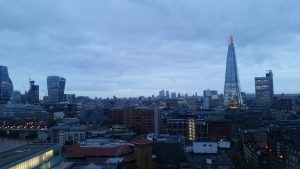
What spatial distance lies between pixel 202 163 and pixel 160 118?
21.3 metres

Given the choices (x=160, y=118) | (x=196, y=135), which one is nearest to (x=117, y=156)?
(x=196, y=135)

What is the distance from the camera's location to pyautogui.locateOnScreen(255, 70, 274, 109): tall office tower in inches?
2880

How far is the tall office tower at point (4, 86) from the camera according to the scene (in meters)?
76.9

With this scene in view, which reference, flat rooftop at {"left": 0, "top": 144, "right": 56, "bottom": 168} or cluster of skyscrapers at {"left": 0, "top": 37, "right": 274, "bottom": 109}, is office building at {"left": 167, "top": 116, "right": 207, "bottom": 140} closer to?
flat rooftop at {"left": 0, "top": 144, "right": 56, "bottom": 168}

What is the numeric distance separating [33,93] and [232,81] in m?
46.2

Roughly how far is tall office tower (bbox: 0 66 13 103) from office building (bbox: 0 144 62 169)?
6387 centimetres

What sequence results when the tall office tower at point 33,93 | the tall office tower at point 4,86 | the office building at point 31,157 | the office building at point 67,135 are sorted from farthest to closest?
the tall office tower at point 33,93
the tall office tower at point 4,86
the office building at point 67,135
the office building at point 31,157

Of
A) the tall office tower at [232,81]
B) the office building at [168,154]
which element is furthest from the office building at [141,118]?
the tall office tower at [232,81]

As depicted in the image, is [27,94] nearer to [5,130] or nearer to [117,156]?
[5,130]

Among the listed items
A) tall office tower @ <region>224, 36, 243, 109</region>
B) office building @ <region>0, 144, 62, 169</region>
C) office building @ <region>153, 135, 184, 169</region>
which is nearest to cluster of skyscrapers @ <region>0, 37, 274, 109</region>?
tall office tower @ <region>224, 36, 243, 109</region>

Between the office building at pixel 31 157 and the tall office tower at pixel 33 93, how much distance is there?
7696 centimetres

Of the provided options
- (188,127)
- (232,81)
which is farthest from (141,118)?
(232,81)

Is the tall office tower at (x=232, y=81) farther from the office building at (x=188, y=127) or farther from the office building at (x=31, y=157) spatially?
the office building at (x=31, y=157)

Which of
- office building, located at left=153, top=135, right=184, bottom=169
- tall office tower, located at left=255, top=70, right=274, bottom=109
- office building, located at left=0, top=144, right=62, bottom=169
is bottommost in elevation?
office building, located at left=153, top=135, right=184, bottom=169
